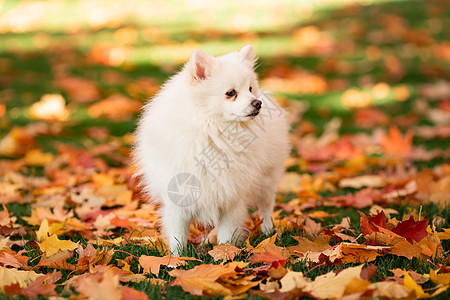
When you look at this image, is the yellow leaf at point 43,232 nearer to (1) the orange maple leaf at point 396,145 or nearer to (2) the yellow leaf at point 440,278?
(2) the yellow leaf at point 440,278

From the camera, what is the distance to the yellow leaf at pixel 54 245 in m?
2.55

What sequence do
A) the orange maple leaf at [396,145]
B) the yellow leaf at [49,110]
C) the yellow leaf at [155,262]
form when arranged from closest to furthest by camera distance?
the yellow leaf at [155,262] → the orange maple leaf at [396,145] → the yellow leaf at [49,110]

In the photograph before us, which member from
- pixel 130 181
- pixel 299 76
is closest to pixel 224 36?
pixel 299 76

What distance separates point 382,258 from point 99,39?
24.8 feet

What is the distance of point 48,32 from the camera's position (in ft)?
29.9

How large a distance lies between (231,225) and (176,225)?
12.4 inches

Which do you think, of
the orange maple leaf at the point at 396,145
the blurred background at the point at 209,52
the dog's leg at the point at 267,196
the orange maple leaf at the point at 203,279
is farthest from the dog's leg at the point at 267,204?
the orange maple leaf at the point at 396,145

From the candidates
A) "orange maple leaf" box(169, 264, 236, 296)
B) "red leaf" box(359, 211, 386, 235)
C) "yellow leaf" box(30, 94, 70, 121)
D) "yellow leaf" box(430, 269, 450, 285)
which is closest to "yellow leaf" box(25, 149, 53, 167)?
"yellow leaf" box(30, 94, 70, 121)

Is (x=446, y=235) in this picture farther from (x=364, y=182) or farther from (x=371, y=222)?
(x=364, y=182)

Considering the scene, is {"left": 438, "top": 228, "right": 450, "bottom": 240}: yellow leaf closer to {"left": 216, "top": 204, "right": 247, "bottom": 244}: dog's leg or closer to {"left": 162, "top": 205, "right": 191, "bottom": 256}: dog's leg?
{"left": 216, "top": 204, "right": 247, "bottom": 244}: dog's leg

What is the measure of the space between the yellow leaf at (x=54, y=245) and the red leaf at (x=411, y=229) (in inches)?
67.5

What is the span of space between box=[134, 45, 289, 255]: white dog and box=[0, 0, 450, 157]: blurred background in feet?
7.07

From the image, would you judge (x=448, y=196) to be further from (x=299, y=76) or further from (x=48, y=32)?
(x=48, y=32)

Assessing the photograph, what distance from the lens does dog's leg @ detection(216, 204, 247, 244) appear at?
109 inches
